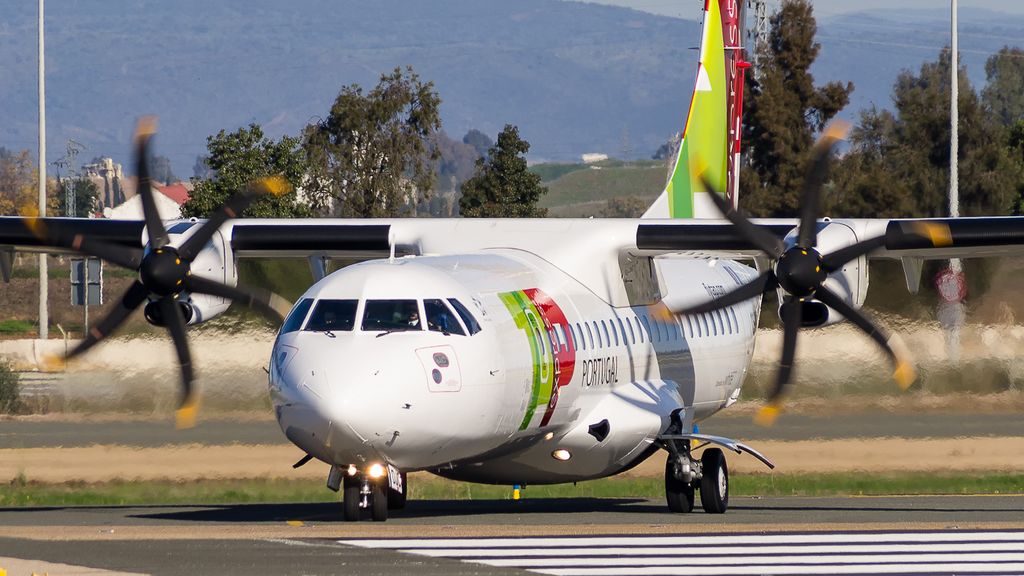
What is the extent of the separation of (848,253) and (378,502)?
19.6 feet

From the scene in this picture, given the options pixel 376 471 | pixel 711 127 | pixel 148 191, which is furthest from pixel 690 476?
pixel 148 191

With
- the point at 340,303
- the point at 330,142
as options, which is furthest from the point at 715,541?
the point at 330,142

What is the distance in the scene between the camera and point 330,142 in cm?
4906

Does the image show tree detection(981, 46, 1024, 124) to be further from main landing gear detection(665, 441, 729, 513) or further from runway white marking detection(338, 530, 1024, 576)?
runway white marking detection(338, 530, 1024, 576)

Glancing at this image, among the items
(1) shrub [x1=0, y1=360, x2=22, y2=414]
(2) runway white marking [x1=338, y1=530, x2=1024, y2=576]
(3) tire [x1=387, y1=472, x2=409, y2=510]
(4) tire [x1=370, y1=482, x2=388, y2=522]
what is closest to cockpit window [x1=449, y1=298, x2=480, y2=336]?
(4) tire [x1=370, y1=482, x2=388, y2=522]

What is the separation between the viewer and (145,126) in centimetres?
1892

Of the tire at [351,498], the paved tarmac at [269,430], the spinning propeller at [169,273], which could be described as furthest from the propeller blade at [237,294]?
the paved tarmac at [269,430]

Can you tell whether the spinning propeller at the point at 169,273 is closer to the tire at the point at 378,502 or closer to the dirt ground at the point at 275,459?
the tire at the point at 378,502

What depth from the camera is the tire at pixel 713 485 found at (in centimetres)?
1930

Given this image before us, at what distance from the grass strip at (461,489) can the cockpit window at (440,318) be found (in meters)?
9.09

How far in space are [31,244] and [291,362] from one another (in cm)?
764

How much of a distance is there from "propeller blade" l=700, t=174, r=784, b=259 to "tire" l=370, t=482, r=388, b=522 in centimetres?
530

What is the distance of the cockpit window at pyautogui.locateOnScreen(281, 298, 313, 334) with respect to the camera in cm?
1517

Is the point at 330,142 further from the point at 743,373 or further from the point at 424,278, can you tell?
the point at 424,278
